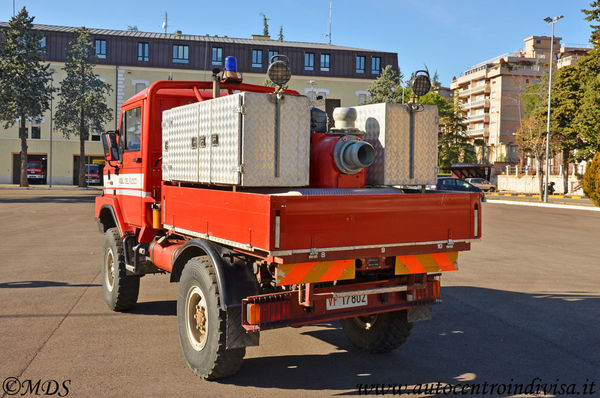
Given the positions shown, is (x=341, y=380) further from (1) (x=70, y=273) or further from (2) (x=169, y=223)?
(1) (x=70, y=273)

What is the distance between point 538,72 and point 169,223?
4019 inches

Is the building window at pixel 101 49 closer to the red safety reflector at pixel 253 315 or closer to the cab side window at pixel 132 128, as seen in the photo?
the cab side window at pixel 132 128

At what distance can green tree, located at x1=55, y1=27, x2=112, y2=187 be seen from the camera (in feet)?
167

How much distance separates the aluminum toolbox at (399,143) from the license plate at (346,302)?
1.22 meters

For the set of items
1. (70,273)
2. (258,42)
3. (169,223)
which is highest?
(258,42)

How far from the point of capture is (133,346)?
5984mm

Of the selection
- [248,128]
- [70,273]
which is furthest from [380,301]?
[70,273]

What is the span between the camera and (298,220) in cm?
433

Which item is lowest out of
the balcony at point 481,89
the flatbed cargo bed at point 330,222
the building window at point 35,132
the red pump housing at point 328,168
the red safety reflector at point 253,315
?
the red safety reflector at point 253,315

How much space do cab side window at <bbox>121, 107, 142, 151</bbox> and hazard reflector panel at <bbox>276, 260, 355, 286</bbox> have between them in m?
3.45

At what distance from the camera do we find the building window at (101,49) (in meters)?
57.6

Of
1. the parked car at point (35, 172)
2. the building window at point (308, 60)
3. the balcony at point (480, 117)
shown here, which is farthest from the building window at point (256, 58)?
the balcony at point (480, 117)

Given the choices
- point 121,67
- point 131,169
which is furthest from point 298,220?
point 121,67

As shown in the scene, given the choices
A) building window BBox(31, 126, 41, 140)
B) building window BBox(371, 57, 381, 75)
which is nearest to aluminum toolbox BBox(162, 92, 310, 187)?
building window BBox(31, 126, 41, 140)
